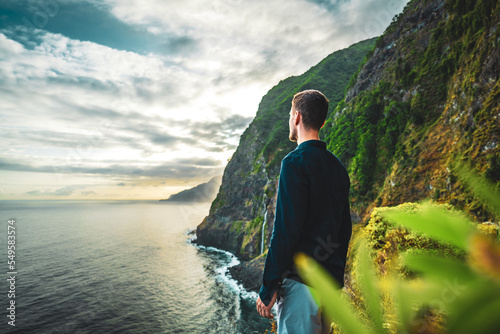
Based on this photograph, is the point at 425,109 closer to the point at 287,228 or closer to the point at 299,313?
the point at 287,228

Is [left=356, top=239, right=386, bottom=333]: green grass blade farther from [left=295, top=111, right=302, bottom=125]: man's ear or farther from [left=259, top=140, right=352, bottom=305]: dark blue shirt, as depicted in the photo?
[left=295, top=111, right=302, bottom=125]: man's ear

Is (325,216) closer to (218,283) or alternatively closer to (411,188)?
(411,188)

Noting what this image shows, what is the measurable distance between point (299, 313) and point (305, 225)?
73 cm

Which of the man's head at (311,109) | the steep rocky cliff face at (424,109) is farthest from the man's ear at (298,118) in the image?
the steep rocky cliff face at (424,109)

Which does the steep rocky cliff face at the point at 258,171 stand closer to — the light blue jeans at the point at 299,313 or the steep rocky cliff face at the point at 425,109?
the steep rocky cliff face at the point at 425,109

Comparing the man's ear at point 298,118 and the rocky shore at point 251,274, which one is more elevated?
the man's ear at point 298,118

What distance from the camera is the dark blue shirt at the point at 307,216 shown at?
6.86ft

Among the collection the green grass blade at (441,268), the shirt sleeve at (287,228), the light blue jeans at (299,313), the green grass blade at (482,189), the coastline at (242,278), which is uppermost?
the green grass blade at (482,189)

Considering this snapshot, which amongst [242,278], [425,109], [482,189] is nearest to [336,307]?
[482,189]

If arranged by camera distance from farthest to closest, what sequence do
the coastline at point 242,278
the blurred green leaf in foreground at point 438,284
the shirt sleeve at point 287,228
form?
the coastline at point 242,278
the shirt sleeve at point 287,228
the blurred green leaf in foreground at point 438,284

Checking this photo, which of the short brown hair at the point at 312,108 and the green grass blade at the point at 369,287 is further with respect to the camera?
the short brown hair at the point at 312,108

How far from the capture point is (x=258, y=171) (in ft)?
192

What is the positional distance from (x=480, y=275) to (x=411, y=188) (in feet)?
65.3

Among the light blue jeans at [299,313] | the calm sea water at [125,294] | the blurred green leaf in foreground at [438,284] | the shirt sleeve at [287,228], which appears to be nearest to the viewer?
the blurred green leaf in foreground at [438,284]
